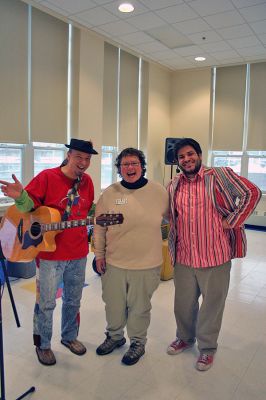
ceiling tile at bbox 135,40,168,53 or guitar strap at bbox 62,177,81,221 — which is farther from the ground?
ceiling tile at bbox 135,40,168,53

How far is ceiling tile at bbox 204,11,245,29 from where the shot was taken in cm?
459

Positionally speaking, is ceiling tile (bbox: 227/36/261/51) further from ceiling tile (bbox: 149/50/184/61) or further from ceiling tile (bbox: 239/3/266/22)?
ceiling tile (bbox: 149/50/184/61)

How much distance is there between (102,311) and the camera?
9.87ft

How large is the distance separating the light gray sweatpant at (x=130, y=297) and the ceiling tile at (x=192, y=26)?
13.2 feet

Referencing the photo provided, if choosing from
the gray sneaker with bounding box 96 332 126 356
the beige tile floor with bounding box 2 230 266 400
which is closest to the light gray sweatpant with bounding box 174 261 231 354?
the beige tile floor with bounding box 2 230 266 400

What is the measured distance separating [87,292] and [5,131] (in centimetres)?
234

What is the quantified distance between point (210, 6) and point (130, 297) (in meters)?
3.88

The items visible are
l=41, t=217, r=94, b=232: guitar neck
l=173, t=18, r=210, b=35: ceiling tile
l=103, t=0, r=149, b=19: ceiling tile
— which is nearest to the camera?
l=41, t=217, r=94, b=232: guitar neck

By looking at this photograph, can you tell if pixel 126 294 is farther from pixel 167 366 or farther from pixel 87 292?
pixel 87 292

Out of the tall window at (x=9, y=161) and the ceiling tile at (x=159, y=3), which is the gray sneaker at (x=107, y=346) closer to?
the tall window at (x=9, y=161)

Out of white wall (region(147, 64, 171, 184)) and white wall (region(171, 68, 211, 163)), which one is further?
white wall (region(171, 68, 211, 163))

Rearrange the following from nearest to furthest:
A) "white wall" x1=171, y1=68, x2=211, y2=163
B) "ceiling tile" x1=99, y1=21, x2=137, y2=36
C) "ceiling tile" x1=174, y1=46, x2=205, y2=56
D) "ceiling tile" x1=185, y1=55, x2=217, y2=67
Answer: "ceiling tile" x1=99, y1=21, x2=137, y2=36
"ceiling tile" x1=174, y1=46, x2=205, y2=56
"ceiling tile" x1=185, y1=55, x2=217, y2=67
"white wall" x1=171, y1=68, x2=211, y2=163

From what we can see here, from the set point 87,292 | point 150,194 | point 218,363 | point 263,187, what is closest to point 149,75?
point 263,187

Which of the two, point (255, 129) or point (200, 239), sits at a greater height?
point (255, 129)
